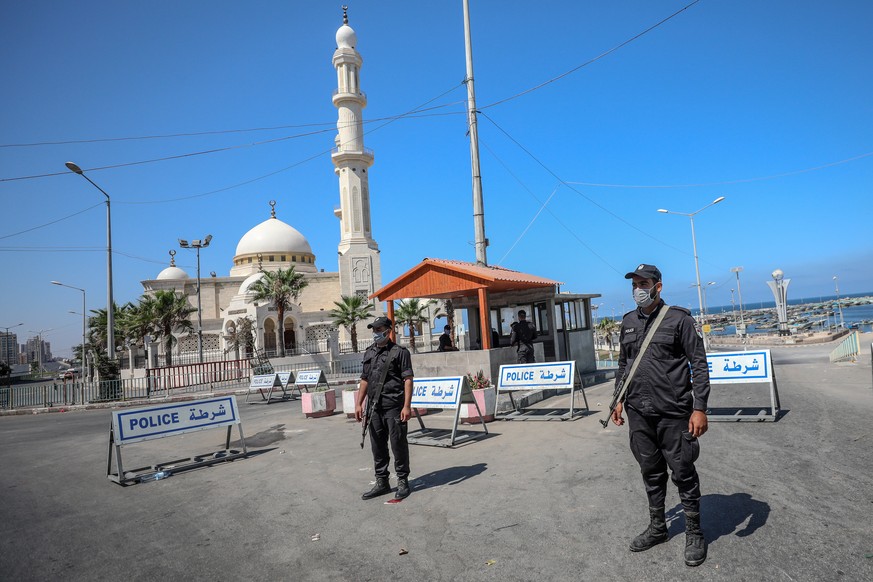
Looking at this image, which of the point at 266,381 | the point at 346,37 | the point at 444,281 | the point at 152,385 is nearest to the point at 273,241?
the point at 346,37

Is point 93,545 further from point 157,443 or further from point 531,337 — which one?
point 531,337

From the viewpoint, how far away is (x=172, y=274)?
2324 inches

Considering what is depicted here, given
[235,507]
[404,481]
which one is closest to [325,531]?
[404,481]

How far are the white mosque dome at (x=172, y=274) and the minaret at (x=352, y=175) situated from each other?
2069 cm

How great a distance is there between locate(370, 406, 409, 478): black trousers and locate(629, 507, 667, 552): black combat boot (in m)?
2.41

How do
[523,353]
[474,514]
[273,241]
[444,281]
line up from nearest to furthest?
[474,514], [523,353], [444,281], [273,241]

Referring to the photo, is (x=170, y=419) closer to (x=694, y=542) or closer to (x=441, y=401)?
(x=441, y=401)

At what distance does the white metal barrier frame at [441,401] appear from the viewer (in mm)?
8047

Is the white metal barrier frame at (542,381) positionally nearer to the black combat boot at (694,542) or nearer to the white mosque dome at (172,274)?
the black combat boot at (694,542)

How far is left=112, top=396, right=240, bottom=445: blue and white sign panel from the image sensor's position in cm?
730

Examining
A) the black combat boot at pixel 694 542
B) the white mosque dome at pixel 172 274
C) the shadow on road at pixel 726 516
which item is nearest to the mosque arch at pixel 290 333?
the white mosque dome at pixel 172 274

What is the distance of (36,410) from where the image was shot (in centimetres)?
2098

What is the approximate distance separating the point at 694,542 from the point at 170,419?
688 centimetres

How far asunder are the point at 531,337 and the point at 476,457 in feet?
19.7
